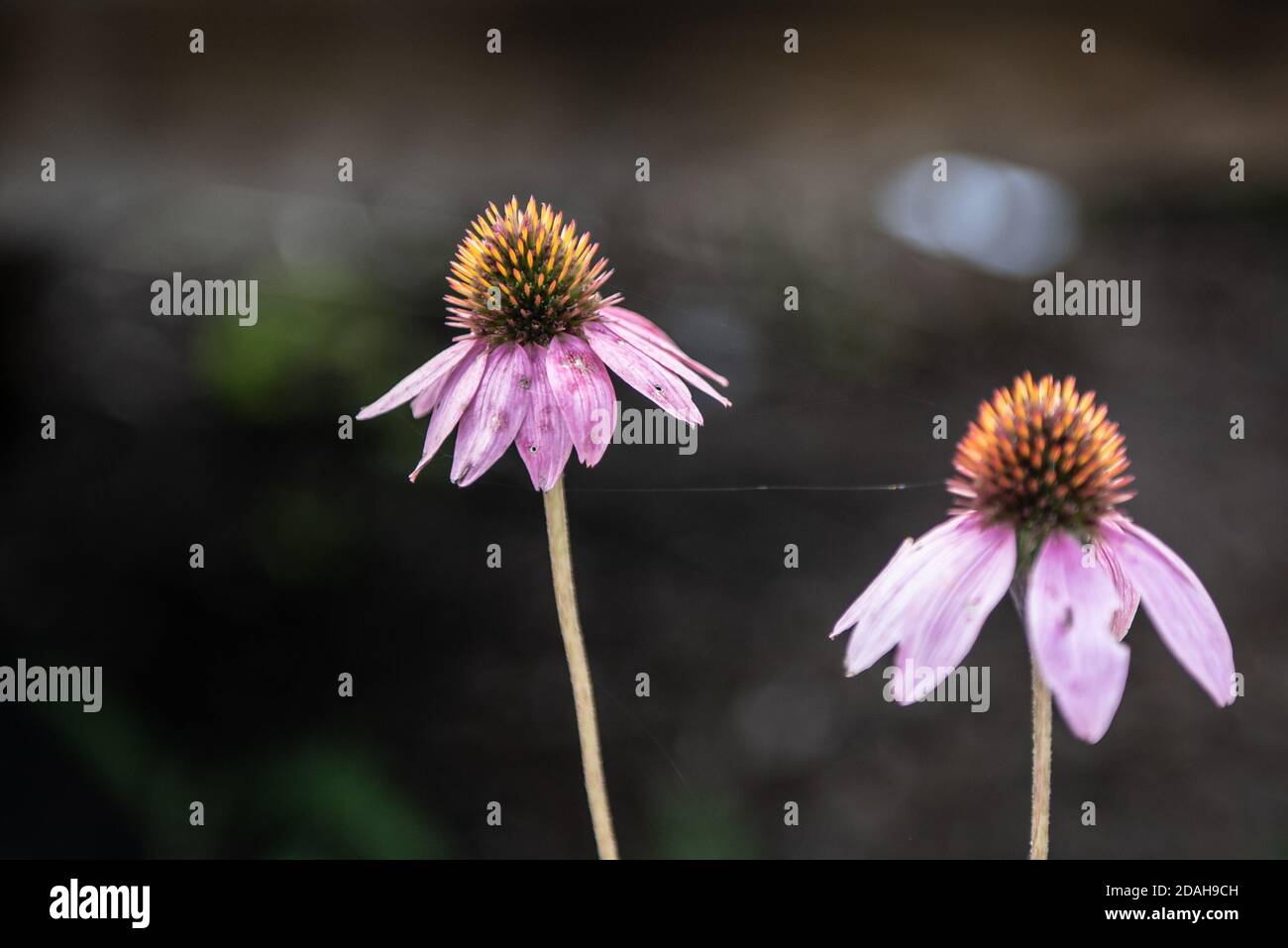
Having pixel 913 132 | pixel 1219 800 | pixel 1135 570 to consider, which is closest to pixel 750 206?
pixel 913 132

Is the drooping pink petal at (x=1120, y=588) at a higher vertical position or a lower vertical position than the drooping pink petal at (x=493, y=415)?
lower

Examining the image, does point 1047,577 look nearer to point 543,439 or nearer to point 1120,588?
point 1120,588

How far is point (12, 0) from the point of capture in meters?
2.07

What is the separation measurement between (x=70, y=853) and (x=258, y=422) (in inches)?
29.7

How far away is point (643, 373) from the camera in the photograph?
61 cm

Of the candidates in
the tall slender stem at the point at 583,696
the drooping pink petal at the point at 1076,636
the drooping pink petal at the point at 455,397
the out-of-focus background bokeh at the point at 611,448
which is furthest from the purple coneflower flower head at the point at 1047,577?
the out-of-focus background bokeh at the point at 611,448

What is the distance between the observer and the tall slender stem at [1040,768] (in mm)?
472

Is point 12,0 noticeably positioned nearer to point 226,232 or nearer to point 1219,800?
point 226,232

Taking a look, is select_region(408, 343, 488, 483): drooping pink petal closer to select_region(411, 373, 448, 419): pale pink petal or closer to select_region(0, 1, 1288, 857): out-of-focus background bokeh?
select_region(411, 373, 448, 419): pale pink petal

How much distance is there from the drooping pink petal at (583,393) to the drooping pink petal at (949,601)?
18 centimetres

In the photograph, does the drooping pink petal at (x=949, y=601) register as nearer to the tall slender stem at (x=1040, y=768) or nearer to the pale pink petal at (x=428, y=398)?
the tall slender stem at (x=1040, y=768)

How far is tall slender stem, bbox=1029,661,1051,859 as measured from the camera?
1.55 feet

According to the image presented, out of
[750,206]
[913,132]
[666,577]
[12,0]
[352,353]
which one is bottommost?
[666,577]

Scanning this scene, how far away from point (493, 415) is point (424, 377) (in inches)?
2.1
